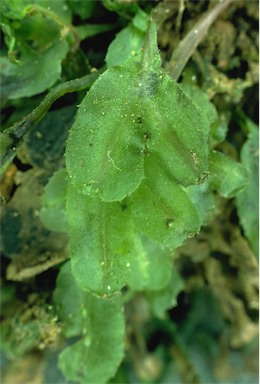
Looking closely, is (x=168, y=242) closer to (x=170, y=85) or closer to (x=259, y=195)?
(x=170, y=85)

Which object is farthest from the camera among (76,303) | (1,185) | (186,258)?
(186,258)

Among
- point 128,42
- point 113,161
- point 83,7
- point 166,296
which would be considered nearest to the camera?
point 113,161

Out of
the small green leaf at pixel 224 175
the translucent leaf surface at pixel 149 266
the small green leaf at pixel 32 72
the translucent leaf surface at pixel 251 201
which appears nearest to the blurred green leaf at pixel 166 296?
the translucent leaf surface at pixel 149 266

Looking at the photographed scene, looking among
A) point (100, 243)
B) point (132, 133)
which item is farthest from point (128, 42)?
point (100, 243)

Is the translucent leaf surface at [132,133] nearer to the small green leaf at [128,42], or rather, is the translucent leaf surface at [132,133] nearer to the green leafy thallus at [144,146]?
the green leafy thallus at [144,146]

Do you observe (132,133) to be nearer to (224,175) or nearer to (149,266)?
(224,175)

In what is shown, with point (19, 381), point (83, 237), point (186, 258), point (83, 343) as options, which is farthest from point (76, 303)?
point (19, 381)

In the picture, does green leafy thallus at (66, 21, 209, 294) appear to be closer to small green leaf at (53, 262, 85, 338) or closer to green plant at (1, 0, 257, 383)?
green plant at (1, 0, 257, 383)
